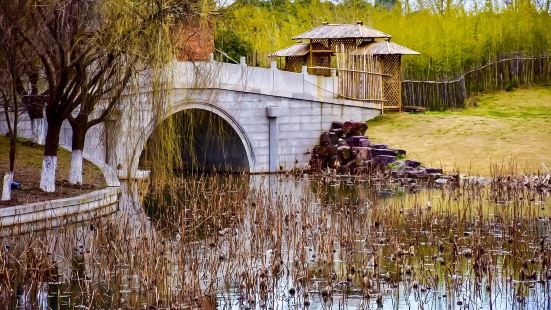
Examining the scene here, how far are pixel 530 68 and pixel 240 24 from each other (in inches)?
797

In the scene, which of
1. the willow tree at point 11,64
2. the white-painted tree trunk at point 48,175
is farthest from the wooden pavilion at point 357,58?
the willow tree at point 11,64

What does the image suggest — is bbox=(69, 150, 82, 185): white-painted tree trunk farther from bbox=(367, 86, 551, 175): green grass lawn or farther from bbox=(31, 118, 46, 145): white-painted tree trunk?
bbox=(367, 86, 551, 175): green grass lawn

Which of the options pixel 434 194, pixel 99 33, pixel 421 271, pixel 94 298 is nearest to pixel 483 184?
pixel 434 194

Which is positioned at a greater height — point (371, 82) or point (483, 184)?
point (371, 82)

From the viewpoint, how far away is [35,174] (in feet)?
70.0

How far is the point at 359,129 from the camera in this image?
1227 inches

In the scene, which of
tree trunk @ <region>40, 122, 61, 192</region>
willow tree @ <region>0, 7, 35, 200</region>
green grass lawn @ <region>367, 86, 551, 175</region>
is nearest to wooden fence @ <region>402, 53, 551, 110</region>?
green grass lawn @ <region>367, 86, 551, 175</region>

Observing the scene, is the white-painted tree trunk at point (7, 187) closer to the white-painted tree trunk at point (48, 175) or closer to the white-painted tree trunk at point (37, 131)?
the white-painted tree trunk at point (48, 175)

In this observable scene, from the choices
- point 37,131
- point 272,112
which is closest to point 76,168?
point 37,131

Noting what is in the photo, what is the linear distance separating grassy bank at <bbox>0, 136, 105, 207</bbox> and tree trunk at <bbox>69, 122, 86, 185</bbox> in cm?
18

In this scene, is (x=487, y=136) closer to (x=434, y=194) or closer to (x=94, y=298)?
(x=434, y=194)

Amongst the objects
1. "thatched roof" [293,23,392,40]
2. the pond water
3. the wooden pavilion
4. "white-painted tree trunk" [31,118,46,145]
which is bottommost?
the pond water

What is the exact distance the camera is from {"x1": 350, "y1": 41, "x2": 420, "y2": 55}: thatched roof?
33.4 metres

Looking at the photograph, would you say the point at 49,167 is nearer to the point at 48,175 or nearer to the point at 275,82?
the point at 48,175
